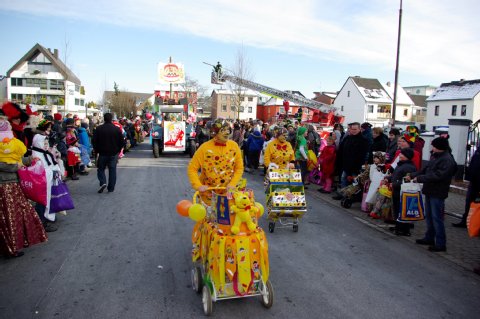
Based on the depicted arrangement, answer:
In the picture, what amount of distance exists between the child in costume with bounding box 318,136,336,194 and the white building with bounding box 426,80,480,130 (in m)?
40.6

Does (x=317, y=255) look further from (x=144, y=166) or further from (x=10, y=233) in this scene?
(x=144, y=166)

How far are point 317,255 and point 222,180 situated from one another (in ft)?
6.68

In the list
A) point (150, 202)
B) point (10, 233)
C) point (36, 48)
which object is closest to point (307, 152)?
point (150, 202)

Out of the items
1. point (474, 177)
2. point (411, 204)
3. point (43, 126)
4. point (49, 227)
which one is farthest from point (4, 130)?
point (474, 177)

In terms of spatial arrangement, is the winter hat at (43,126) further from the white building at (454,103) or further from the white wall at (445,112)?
the white wall at (445,112)

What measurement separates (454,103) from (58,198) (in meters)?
51.4

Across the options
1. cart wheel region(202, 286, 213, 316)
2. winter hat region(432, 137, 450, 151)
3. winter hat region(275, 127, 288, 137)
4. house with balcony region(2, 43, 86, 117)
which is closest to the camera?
cart wheel region(202, 286, 213, 316)

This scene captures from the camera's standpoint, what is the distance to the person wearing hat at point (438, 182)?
19.2 feet

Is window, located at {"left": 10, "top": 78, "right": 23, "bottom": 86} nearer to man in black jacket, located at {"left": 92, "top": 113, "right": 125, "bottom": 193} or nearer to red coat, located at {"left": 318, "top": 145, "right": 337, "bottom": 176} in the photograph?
man in black jacket, located at {"left": 92, "top": 113, "right": 125, "bottom": 193}

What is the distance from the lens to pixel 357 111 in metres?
57.8

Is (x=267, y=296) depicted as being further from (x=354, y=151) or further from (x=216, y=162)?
(x=354, y=151)

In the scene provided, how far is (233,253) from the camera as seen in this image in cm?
380

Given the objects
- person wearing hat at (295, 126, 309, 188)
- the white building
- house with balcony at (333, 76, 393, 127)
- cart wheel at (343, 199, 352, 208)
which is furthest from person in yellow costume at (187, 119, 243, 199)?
house with balcony at (333, 76, 393, 127)

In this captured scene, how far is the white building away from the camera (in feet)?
147
